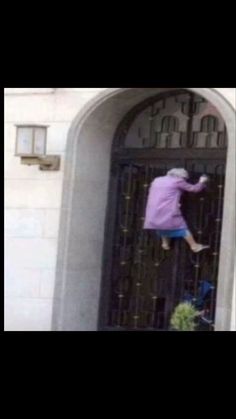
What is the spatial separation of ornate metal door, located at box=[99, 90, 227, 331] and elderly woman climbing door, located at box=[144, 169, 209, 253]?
0.08 meters

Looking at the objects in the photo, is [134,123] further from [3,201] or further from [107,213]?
[3,201]

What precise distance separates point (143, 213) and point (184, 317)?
47.3 inches

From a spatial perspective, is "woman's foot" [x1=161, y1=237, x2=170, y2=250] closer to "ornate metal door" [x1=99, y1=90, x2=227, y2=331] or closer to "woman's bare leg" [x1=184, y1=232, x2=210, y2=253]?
"ornate metal door" [x1=99, y1=90, x2=227, y2=331]

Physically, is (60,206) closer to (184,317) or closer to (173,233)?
(173,233)

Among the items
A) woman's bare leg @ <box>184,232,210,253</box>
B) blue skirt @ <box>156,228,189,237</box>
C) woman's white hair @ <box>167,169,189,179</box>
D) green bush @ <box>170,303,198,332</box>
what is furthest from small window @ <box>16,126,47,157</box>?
→ green bush @ <box>170,303,198,332</box>

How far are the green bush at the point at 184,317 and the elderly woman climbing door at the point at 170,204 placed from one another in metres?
0.60

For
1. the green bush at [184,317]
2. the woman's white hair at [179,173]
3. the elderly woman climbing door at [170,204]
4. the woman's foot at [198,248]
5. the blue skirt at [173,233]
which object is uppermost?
the woman's white hair at [179,173]

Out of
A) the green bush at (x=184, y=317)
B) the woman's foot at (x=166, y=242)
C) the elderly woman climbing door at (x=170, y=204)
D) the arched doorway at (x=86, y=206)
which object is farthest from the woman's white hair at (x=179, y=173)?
the green bush at (x=184, y=317)

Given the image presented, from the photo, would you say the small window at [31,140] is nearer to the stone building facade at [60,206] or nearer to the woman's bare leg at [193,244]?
the stone building facade at [60,206]

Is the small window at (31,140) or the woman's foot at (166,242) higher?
the small window at (31,140)

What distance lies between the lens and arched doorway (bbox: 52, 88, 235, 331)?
8.31 metres

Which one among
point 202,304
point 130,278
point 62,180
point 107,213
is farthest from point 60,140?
point 202,304

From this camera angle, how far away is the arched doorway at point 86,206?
8312 millimetres

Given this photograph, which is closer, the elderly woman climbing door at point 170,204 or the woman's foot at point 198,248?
the elderly woman climbing door at point 170,204
